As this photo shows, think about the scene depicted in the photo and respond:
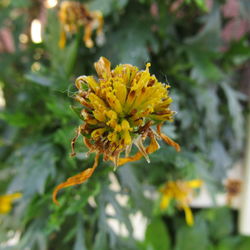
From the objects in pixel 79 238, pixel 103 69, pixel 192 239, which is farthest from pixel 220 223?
pixel 103 69

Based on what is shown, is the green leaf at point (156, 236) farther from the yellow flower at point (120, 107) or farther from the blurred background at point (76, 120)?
the yellow flower at point (120, 107)

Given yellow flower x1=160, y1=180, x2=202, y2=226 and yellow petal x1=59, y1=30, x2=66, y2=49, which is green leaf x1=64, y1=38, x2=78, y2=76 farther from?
yellow flower x1=160, y1=180, x2=202, y2=226

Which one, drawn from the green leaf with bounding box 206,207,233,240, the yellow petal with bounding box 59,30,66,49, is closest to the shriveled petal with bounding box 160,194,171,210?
the green leaf with bounding box 206,207,233,240

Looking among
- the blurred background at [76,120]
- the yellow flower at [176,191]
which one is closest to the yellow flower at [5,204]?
the blurred background at [76,120]

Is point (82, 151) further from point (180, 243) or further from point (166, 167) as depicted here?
point (180, 243)

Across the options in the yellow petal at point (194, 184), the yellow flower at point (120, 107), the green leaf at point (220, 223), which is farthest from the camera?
the green leaf at point (220, 223)

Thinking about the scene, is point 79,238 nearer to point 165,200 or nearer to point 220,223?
point 165,200
